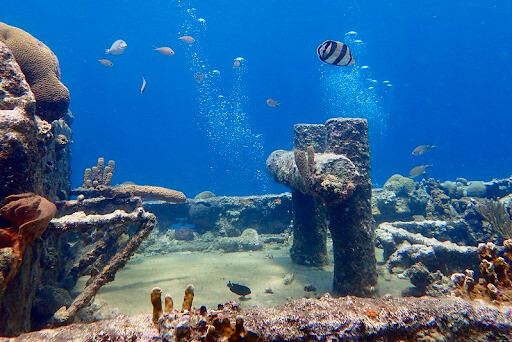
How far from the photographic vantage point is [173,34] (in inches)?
3029

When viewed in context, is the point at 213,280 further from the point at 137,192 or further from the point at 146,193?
the point at 137,192

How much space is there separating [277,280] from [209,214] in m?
5.14

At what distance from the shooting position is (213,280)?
18.6 feet

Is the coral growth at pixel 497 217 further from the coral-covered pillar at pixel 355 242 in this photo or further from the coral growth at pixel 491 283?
the coral growth at pixel 491 283

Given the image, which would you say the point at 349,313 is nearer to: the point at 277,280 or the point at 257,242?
the point at 277,280

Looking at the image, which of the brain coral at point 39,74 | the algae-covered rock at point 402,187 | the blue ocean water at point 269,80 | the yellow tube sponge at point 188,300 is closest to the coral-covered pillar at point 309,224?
the brain coral at point 39,74

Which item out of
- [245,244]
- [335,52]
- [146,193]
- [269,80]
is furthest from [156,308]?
[269,80]

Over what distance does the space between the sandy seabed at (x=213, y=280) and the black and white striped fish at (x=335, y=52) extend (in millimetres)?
4286

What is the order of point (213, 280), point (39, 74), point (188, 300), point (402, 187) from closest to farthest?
point (188, 300)
point (39, 74)
point (213, 280)
point (402, 187)

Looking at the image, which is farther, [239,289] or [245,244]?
[245,244]

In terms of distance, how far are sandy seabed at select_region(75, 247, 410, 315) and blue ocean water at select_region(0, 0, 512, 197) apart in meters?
54.4

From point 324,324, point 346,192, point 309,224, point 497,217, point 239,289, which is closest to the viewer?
point 324,324

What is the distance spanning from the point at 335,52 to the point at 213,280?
4981 millimetres

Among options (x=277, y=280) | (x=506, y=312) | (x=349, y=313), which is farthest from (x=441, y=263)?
(x=349, y=313)
